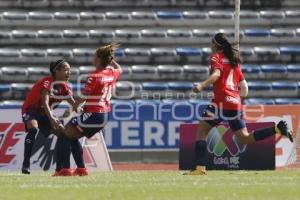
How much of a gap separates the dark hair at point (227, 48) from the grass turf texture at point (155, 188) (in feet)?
5.48

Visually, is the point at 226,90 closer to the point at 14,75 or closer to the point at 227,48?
the point at 227,48

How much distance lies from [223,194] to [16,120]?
27.6ft

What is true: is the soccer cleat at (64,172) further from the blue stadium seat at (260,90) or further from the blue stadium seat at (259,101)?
the blue stadium seat at (260,90)

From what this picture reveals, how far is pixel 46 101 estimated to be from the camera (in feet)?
41.8

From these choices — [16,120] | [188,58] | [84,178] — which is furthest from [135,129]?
[84,178]

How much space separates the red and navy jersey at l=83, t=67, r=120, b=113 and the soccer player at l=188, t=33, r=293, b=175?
4.21 ft

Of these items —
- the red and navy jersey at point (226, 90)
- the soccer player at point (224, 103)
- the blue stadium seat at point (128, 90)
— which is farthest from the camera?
the blue stadium seat at point (128, 90)

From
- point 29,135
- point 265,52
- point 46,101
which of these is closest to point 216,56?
point 46,101

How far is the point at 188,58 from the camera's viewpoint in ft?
72.4

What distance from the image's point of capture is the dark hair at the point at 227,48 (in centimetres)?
1174

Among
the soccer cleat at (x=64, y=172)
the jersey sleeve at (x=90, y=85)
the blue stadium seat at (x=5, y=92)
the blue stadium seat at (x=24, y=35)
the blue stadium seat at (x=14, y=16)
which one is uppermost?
the blue stadium seat at (x=14, y=16)

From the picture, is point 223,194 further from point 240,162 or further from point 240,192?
point 240,162

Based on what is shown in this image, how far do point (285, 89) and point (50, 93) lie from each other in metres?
9.44

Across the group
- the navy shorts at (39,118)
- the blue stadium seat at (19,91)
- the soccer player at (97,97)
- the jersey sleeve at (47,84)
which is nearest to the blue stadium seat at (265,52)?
the blue stadium seat at (19,91)
